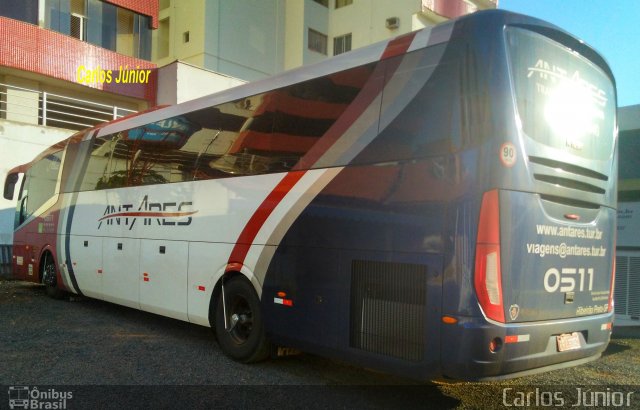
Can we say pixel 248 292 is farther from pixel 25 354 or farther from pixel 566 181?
pixel 566 181

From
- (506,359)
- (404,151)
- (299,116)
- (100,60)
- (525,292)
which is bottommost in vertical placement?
(506,359)

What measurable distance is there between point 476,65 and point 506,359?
92.5 inches

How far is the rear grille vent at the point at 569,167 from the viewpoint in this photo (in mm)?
4595

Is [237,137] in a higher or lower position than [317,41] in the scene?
lower

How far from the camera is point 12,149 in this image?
1678 cm

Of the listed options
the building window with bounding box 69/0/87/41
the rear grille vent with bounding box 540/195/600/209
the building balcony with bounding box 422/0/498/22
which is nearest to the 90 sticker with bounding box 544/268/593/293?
the rear grille vent with bounding box 540/195/600/209

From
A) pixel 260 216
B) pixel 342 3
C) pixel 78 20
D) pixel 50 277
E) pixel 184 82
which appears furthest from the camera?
pixel 342 3

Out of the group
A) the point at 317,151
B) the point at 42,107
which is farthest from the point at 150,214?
the point at 42,107

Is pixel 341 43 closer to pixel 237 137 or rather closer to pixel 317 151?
pixel 237 137

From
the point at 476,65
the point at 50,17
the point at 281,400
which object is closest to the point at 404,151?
the point at 476,65

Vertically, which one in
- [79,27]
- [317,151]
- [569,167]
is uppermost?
[79,27]

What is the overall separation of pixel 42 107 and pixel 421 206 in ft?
61.9

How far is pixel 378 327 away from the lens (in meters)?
4.91

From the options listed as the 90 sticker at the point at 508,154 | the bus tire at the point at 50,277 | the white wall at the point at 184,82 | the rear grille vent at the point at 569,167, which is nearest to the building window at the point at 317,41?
the white wall at the point at 184,82
